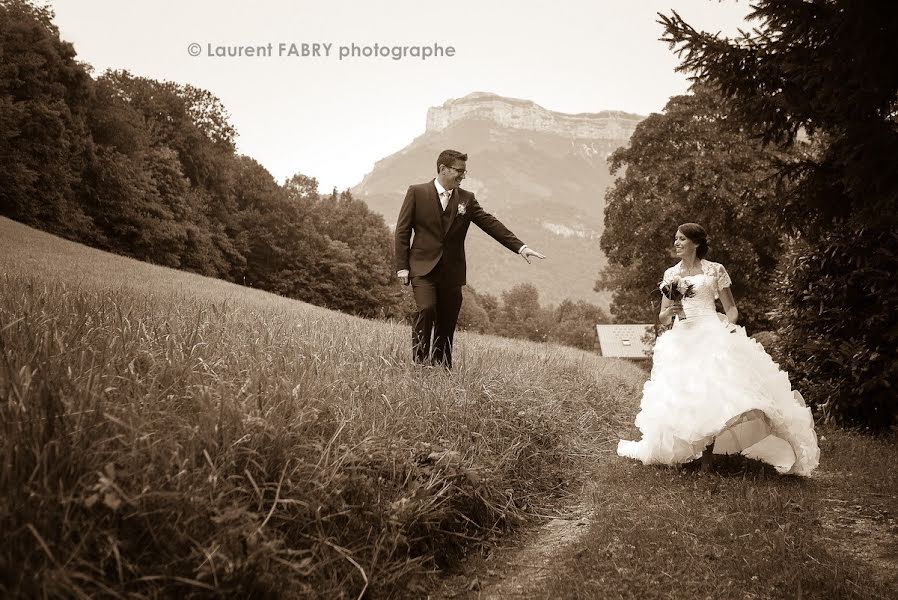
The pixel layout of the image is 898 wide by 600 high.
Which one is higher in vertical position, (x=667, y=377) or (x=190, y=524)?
(x=667, y=377)

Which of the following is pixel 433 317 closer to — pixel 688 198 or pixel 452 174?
pixel 452 174

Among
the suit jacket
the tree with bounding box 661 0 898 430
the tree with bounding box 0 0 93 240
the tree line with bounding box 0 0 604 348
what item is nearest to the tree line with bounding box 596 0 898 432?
the tree with bounding box 661 0 898 430

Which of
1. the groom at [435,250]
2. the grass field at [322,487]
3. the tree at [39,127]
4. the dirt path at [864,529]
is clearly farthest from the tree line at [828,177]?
the tree at [39,127]

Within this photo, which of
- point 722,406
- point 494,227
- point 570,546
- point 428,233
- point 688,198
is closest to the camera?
point 570,546

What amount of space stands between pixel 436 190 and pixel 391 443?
12.2 ft

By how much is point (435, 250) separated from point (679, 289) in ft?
8.91

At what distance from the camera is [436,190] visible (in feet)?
22.8

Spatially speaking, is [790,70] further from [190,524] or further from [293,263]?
[293,263]

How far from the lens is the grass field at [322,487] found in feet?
Answer: 8.02

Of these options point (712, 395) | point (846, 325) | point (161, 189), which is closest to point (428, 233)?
point (712, 395)

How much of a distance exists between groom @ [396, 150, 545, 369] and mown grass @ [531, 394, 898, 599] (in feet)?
8.02

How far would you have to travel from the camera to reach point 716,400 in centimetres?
520

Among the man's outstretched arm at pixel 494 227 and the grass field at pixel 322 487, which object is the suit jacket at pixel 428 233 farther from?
the grass field at pixel 322 487

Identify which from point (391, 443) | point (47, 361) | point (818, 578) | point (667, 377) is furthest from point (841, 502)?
point (47, 361)
